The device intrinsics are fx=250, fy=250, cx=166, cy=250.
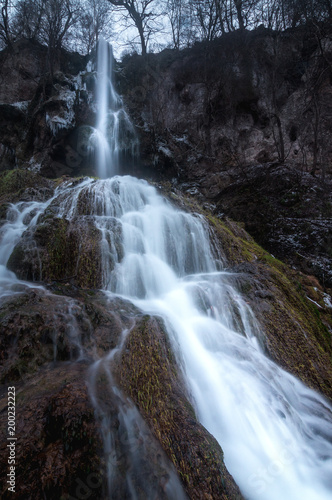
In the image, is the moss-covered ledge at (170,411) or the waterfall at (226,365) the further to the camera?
the waterfall at (226,365)

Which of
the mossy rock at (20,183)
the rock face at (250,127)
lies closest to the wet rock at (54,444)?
the rock face at (250,127)

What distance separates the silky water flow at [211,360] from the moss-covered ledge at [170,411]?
0.11 meters

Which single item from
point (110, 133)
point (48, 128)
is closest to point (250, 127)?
point (110, 133)

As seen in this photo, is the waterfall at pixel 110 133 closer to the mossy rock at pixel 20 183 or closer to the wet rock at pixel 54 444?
the mossy rock at pixel 20 183

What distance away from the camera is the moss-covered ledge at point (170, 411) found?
5.44ft

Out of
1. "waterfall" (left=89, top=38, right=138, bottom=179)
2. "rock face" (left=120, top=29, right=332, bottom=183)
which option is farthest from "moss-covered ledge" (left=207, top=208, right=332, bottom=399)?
"waterfall" (left=89, top=38, right=138, bottom=179)

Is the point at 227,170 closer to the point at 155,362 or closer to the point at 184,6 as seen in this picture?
the point at 155,362

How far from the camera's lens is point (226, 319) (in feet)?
12.3

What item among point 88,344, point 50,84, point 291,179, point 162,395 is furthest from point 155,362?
point 50,84

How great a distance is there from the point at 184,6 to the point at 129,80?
5.90 m

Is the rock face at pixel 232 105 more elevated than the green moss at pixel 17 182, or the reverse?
the rock face at pixel 232 105

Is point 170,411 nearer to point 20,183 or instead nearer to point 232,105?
point 20,183

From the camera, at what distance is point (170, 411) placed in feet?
6.63

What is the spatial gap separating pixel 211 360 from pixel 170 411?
3.99 ft
